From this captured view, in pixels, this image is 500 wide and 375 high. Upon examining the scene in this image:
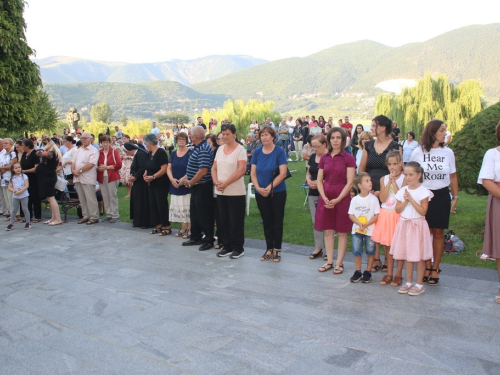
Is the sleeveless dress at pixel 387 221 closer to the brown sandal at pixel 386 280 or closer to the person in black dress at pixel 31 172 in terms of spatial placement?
the brown sandal at pixel 386 280

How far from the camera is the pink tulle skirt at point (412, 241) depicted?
5480 millimetres

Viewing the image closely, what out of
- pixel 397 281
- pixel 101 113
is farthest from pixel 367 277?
pixel 101 113

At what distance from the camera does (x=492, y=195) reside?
17.3 feet

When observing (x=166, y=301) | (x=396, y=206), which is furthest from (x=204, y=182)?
(x=396, y=206)

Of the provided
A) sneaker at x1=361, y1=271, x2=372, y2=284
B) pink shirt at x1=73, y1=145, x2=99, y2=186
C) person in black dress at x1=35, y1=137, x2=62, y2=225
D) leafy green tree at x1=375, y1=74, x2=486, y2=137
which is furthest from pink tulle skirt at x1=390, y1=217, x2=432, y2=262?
leafy green tree at x1=375, y1=74, x2=486, y2=137

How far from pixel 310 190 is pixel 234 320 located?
309cm

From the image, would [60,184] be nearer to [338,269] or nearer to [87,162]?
[87,162]

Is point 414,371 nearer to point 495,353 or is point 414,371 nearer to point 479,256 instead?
point 495,353

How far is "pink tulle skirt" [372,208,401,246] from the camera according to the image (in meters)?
5.90

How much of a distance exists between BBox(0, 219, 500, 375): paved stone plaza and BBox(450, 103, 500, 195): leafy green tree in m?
1.89

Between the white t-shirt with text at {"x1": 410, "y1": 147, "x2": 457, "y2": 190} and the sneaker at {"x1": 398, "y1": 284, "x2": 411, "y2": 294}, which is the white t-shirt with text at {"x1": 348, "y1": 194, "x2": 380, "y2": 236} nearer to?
the white t-shirt with text at {"x1": 410, "y1": 147, "x2": 457, "y2": 190}

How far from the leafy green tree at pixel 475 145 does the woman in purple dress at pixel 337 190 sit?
2394 mm

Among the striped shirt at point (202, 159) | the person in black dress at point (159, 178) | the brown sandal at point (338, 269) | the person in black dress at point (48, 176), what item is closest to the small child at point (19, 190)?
the person in black dress at point (48, 176)

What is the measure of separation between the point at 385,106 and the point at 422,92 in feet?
9.58
